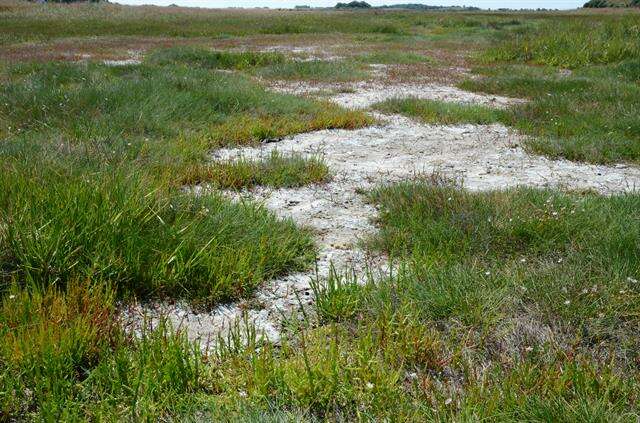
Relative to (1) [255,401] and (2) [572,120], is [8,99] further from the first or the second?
(2) [572,120]

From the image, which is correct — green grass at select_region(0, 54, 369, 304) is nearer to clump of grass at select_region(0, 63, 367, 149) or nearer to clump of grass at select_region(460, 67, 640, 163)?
clump of grass at select_region(0, 63, 367, 149)

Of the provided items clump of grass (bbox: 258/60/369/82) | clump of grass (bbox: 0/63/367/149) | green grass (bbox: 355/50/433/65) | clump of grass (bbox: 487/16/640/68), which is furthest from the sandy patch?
green grass (bbox: 355/50/433/65)

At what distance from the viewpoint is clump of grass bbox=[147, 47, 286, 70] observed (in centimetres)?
1919

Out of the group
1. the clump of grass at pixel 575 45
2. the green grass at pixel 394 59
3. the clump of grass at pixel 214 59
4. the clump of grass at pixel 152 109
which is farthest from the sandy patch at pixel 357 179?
the green grass at pixel 394 59

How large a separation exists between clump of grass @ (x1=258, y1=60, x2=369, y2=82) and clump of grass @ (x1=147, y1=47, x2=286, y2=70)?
6.29ft

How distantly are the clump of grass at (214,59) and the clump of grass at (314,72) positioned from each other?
1918 mm

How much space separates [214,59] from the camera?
65.0ft

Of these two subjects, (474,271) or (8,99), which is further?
(8,99)

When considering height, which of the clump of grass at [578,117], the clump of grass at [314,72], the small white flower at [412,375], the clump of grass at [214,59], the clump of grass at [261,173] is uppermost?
the clump of grass at [214,59]

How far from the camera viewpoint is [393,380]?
98.1 inches

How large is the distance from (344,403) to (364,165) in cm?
529

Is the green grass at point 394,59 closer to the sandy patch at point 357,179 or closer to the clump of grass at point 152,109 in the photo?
the clump of grass at point 152,109

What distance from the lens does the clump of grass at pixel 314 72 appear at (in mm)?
16883

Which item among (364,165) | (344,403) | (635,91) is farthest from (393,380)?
(635,91)
